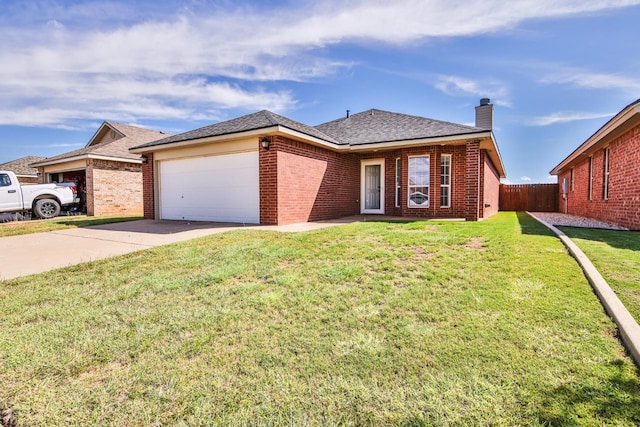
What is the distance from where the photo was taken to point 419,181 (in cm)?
1222

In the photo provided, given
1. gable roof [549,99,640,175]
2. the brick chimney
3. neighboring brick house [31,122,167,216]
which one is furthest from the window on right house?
neighboring brick house [31,122,167,216]

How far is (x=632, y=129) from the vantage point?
8.69m

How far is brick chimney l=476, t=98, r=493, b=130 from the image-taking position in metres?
14.6

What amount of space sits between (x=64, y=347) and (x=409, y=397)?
292 centimetres

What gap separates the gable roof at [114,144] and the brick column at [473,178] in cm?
1444

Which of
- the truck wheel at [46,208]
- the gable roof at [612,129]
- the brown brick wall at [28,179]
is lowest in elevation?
the truck wheel at [46,208]

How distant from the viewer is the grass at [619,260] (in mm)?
3318

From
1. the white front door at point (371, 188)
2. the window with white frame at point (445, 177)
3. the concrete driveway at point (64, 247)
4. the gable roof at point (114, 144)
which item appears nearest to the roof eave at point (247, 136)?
the white front door at point (371, 188)

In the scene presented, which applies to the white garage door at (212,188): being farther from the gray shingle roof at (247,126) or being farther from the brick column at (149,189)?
the gray shingle roof at (247,126)

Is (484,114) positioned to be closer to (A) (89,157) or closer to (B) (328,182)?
(B) (328,182)

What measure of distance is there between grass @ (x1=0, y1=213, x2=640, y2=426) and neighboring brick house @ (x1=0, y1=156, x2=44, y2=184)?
25867 mm

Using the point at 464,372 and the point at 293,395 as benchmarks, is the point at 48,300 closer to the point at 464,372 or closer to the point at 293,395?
the point at 293,395

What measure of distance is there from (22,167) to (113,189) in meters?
15.5

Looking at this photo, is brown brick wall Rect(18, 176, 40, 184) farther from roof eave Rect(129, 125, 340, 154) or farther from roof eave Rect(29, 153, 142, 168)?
roof eave Rect(129, 125, 340, 154)
